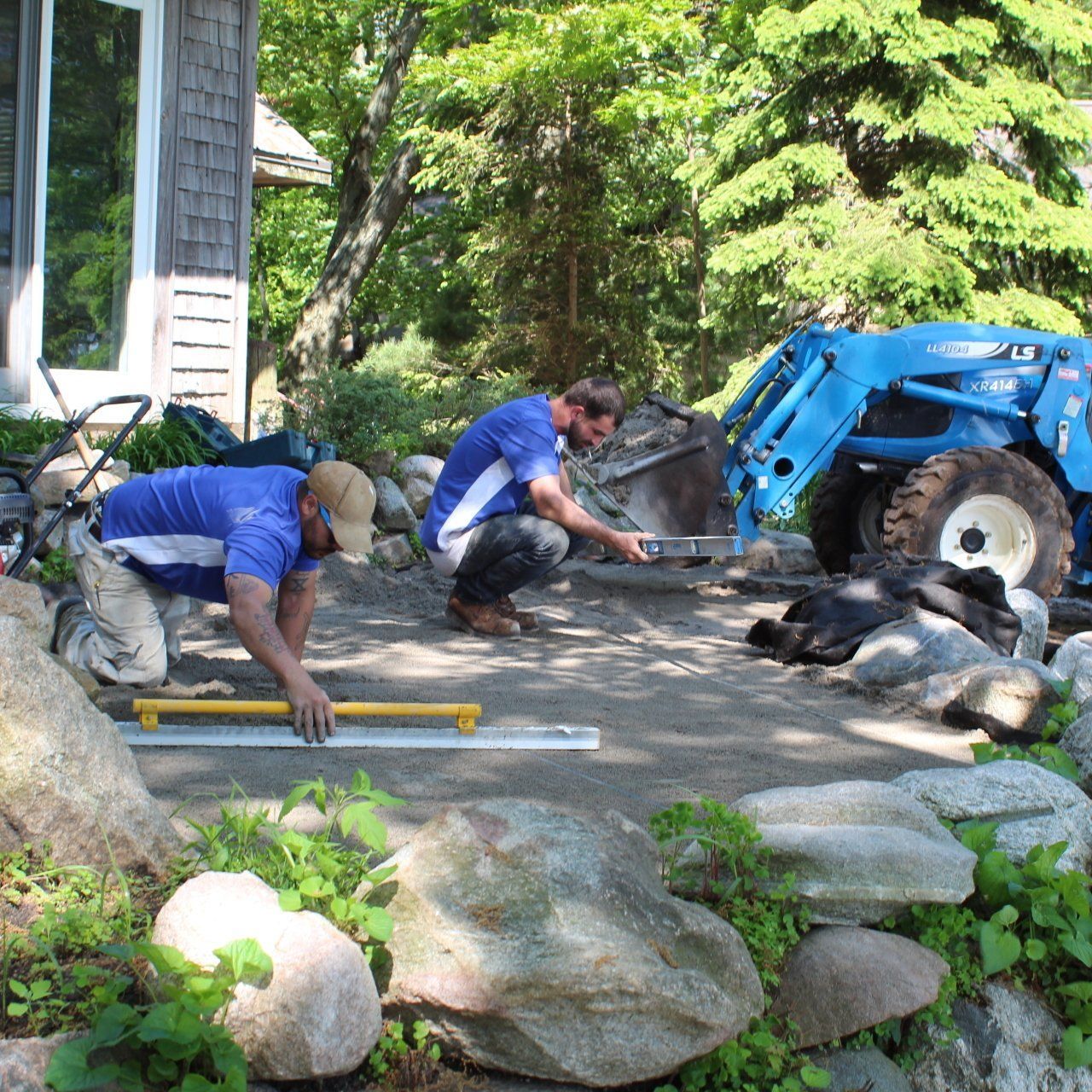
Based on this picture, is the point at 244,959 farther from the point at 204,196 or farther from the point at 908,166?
the point at 908,166

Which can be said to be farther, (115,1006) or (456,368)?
(456,368)

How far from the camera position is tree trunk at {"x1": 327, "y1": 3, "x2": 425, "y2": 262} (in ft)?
58.2

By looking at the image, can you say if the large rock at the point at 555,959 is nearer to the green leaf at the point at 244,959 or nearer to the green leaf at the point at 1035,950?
the green leaf at the point at 244,959

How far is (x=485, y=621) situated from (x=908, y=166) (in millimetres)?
9291

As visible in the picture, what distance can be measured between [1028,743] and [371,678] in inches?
102

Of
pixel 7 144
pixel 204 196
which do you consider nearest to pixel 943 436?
pixel 204 196

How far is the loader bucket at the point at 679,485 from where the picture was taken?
22.8ft

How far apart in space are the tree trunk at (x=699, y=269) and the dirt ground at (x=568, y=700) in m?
10.2

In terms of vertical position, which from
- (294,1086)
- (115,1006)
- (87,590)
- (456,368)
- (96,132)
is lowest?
(294,1086)

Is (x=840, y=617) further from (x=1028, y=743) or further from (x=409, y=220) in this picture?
(x=409, y=220)

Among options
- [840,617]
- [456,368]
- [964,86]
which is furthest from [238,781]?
[456,368]

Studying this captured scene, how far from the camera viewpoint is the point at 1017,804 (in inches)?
136

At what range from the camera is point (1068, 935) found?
2.98 meters

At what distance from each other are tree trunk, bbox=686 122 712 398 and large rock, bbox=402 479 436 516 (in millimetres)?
8504
